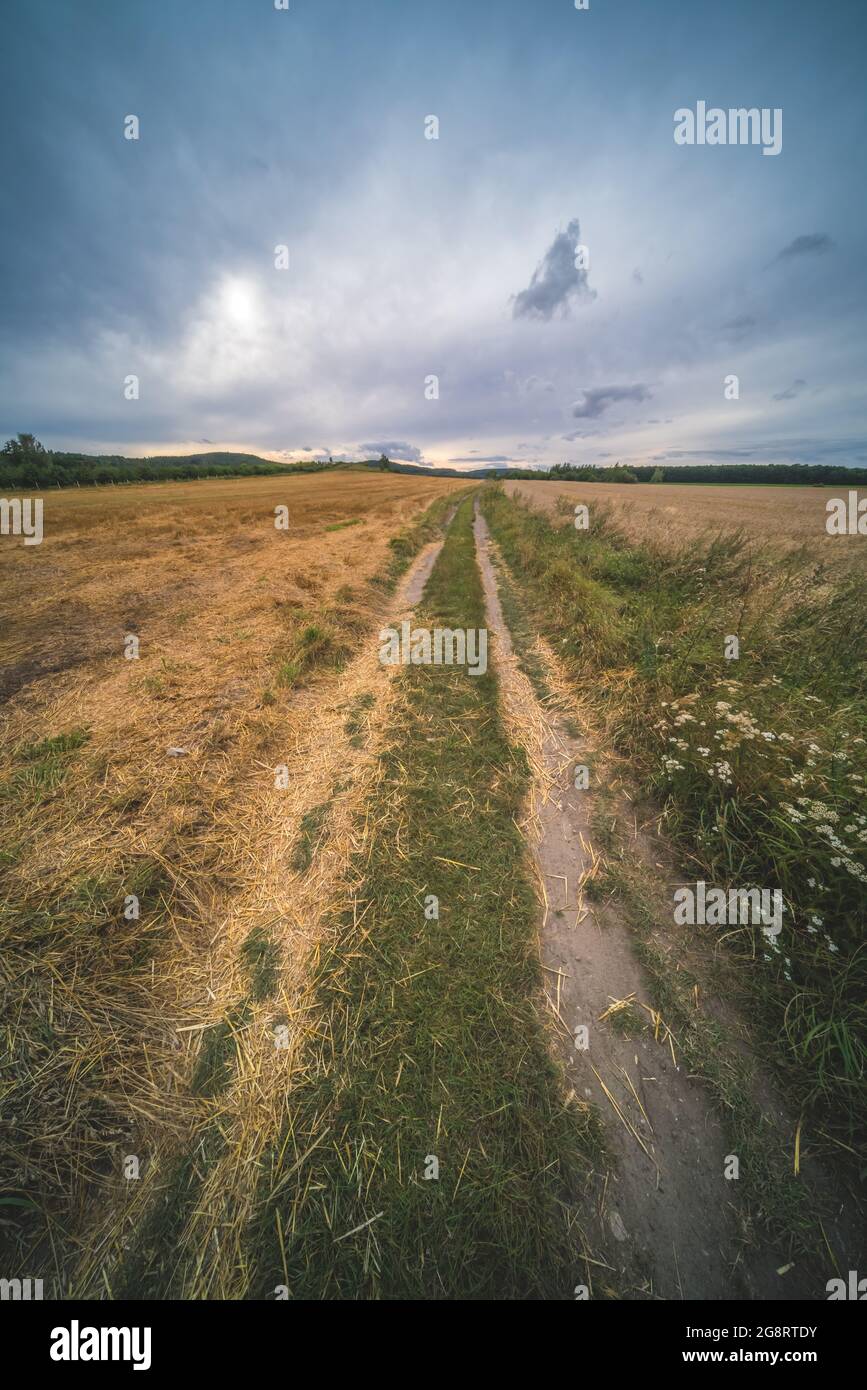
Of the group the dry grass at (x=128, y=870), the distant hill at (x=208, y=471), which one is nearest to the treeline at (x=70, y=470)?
the distant hill at (x=208, y=471)

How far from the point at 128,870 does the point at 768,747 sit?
6519 millimetres

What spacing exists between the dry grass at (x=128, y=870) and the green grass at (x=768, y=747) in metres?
3.66

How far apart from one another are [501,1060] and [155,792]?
4147 mm

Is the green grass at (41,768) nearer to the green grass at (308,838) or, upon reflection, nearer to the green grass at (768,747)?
the green grass at (308,838)

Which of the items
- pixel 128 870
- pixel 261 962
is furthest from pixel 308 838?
pixel 128 870

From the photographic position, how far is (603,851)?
4328 millimetres

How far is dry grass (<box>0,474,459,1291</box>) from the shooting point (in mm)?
2328

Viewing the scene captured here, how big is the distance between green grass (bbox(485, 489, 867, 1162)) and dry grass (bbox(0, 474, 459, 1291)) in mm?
3657

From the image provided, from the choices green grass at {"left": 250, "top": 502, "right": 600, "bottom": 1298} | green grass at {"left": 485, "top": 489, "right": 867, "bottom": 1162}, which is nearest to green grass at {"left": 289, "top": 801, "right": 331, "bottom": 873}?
green grass at {"left": 250, "top": 502, "right": 600, "bottom": 1298}

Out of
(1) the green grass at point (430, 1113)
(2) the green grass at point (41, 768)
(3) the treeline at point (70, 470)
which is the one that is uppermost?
(3) the treeline at point (70, 470)

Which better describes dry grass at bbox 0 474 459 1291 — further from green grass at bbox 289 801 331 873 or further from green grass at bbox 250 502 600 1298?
green grass at bbox 250 502 600 1298

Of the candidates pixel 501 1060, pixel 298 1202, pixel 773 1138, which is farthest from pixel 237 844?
pixel 773 1138

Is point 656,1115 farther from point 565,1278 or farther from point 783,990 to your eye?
point 783,990

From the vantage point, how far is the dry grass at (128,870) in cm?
233
